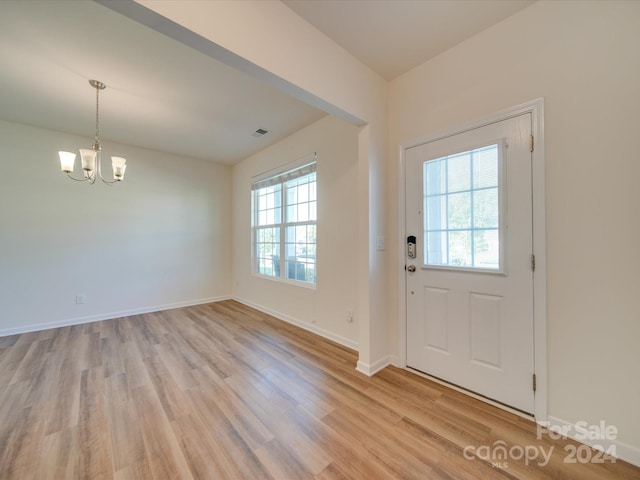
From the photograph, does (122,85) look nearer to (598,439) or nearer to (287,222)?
(287,222)

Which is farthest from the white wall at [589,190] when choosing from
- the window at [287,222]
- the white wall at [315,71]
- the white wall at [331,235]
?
the window at [287,222]

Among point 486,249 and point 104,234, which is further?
point 104,234

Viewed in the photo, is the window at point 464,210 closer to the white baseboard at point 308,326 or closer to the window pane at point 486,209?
the window pane at point 486,209

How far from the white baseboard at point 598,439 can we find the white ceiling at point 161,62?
266cm

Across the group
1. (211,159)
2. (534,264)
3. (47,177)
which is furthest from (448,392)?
(47,177)

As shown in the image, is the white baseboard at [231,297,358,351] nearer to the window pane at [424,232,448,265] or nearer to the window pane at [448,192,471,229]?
the window pane at [424,232,448,265]

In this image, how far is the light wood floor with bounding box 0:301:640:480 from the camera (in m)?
1.32

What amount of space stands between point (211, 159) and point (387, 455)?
16.4 ft

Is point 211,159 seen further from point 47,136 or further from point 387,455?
point 387,455

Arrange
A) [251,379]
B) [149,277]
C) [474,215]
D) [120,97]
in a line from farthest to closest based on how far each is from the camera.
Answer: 1. [149,277]
2. [120,97]
3. [251,379]
4. [474,215]

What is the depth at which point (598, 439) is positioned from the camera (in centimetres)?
141

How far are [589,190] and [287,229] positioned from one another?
3.15m

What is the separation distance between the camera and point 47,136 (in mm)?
3463

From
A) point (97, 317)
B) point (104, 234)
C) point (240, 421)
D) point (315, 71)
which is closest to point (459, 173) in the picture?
point (315, 71)
